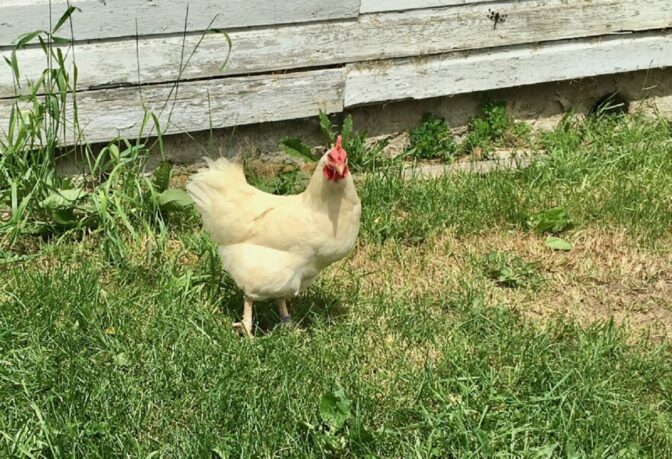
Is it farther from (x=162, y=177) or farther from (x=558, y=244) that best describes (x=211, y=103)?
(x=558, y=244)

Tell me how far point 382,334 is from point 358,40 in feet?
6.63

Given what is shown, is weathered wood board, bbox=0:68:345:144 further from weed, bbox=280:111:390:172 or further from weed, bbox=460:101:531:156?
weed, bbox=460:101:531:156

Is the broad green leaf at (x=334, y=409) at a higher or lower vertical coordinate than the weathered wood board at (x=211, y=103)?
lower

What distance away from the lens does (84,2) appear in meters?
4.33

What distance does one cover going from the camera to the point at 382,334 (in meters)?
3.75

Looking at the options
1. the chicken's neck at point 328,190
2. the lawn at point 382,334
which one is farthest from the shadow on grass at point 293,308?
the chicken's neck at point 328,190

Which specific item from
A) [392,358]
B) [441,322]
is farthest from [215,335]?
[441,322]

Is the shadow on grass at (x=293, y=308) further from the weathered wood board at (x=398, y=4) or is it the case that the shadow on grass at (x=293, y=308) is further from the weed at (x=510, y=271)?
the weathered wood board at (x=398, y=4)

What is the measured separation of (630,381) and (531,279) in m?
0.96

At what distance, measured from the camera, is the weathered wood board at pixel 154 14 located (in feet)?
14.0

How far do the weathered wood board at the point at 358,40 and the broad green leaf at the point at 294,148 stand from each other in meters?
0.43

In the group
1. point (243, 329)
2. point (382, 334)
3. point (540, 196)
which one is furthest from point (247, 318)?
point (540, 196)

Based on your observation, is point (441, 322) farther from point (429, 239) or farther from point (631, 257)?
point (631, 257)

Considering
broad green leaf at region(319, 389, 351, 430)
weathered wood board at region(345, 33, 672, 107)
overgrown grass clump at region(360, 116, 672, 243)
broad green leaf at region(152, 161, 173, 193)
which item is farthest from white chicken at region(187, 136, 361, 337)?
weathered wood board at region(345, 33, 672, 107)
